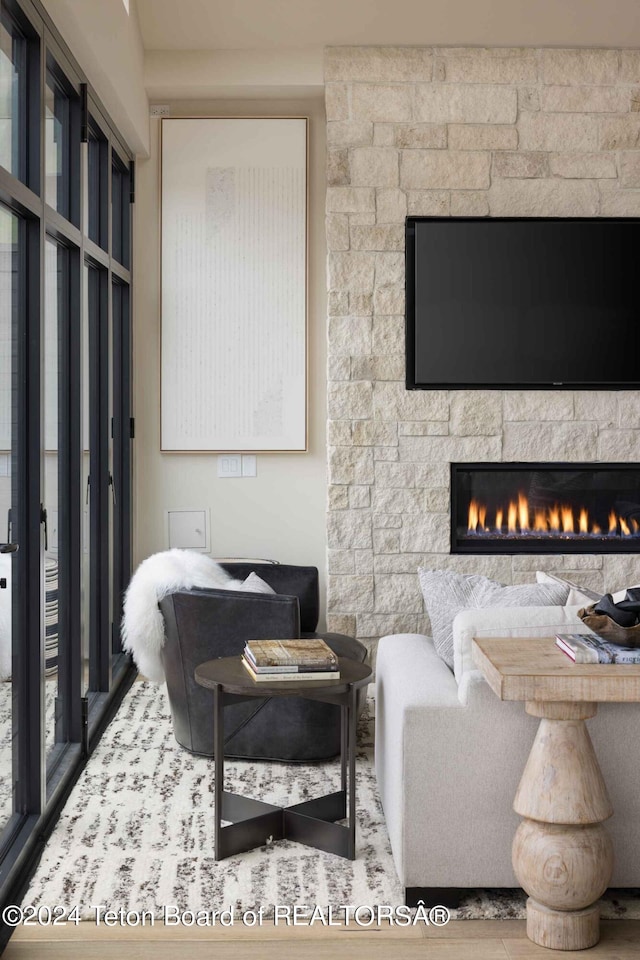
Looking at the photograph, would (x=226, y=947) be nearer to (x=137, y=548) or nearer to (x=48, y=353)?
(x=48, y=353)

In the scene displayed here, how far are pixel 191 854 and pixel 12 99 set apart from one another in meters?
2.28

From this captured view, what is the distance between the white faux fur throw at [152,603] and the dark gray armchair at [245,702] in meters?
0.04

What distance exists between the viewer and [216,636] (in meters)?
3.47

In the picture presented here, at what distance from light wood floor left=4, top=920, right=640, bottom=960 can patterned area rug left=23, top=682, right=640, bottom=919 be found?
73mm

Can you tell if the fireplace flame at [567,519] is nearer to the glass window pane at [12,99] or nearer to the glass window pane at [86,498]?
the glass window pane at [86,498]

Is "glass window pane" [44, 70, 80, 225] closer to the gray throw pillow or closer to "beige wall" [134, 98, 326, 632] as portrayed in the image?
"beige wall" [134, 98, 326, 632]

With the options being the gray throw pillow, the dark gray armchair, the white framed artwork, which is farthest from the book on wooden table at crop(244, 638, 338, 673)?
the white framed artwork

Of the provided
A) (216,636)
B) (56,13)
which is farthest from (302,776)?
(56,13)

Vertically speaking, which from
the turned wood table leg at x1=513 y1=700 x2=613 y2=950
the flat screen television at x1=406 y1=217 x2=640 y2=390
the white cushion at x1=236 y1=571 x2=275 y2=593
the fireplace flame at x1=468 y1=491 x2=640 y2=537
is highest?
the flat screen television at x1=406 y1=217 x2=640 y2=390

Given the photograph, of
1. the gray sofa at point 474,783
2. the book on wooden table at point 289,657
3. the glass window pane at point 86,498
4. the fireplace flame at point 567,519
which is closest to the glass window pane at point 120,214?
the glass window pane at point 86,498

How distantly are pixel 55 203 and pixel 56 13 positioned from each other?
606mm

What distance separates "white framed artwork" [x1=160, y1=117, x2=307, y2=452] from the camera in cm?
492

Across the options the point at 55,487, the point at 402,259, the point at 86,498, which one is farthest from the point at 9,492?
the point at 402,259

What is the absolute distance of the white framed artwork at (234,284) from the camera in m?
4.92
